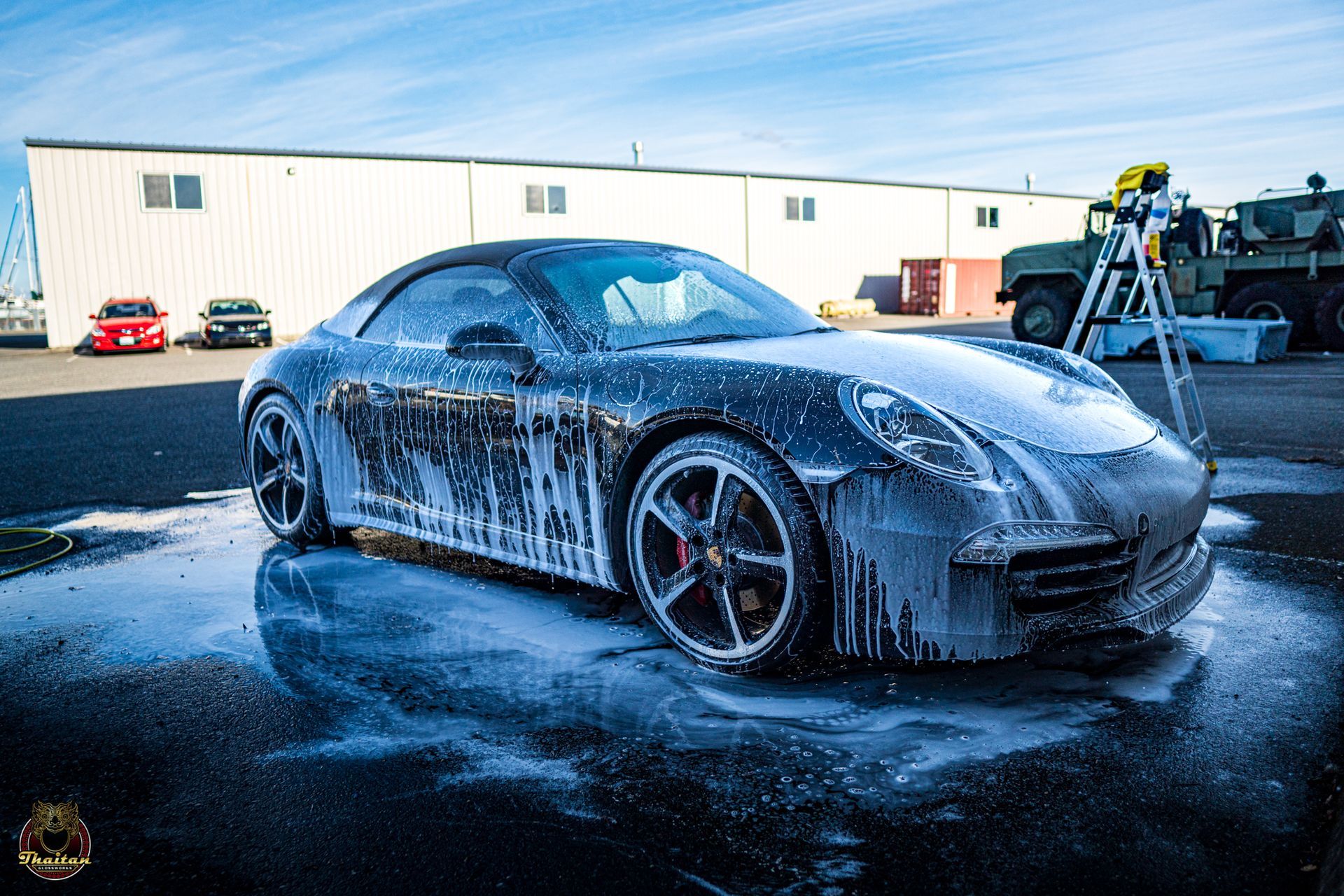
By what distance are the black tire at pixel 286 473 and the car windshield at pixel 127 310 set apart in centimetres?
2097

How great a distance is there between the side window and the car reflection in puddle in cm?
99

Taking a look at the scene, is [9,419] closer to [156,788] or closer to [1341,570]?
[156,788]

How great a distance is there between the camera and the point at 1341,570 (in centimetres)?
379

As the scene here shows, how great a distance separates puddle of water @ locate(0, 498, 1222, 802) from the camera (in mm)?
2432

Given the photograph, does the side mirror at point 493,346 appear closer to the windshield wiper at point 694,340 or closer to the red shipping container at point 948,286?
the windshield wiper at point 694,340

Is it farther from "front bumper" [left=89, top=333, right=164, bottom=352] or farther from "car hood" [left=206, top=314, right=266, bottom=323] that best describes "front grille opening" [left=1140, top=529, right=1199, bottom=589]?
"front bumper" [left=89, top=333, right=164, bottom=352]

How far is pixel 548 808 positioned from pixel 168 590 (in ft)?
8.01

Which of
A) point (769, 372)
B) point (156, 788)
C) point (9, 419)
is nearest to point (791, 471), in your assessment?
point (769, 372)

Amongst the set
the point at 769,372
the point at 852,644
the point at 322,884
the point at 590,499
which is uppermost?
the point at 769,372

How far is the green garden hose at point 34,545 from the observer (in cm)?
423

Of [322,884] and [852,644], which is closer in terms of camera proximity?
[322,884]

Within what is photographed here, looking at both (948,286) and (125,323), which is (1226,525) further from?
(948,286)

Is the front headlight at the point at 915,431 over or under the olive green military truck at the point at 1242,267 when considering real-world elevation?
under
